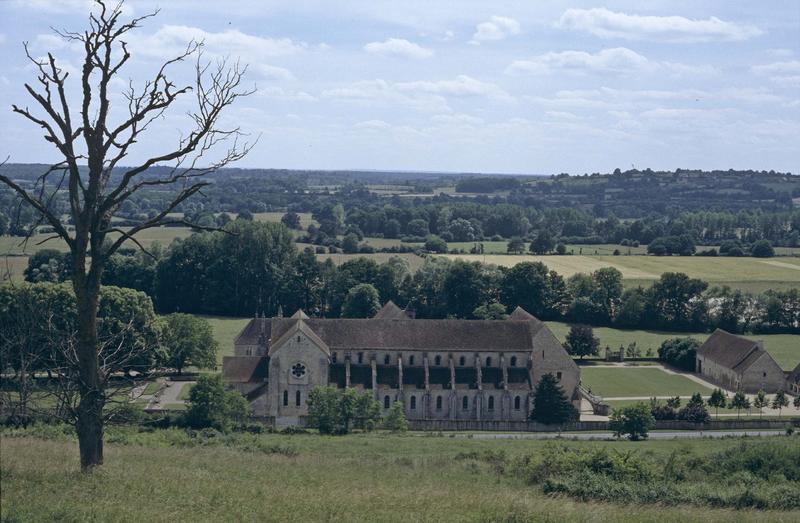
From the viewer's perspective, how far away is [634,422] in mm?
55750

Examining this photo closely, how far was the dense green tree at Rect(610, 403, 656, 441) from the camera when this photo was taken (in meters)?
55.7

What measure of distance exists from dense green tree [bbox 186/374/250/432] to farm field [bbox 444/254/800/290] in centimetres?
7660

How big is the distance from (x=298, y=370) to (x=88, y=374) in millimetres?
44172

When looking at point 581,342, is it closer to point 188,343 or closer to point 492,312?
point 492,312

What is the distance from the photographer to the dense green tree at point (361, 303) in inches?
3720

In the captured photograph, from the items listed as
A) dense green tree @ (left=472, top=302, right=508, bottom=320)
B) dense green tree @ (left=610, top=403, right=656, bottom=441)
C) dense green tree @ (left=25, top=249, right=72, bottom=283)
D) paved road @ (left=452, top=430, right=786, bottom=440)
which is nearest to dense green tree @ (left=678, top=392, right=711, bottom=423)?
paved road @ (left=452, top=430, right=786, bottom=440)

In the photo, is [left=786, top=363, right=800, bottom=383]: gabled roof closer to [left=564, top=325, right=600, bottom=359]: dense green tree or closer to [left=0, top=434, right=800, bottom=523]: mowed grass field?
[left=564, top=325, right=600, bottom=359]: dense green tree

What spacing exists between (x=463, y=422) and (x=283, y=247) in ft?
181

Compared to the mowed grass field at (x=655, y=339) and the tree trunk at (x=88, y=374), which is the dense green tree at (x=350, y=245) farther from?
the tree trunk at (x=88, y=374)

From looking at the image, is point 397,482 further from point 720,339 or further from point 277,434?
point 720,339

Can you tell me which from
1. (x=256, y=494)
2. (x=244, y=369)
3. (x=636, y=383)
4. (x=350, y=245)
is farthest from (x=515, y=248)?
(x=256, y=494)

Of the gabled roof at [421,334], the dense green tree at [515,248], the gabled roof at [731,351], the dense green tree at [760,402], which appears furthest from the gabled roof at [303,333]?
the dense green tree at [515,248]

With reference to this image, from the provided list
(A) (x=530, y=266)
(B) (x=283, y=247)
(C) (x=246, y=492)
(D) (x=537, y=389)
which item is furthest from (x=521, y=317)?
(C) (x=246, y=492)

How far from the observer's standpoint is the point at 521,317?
76250 mm
